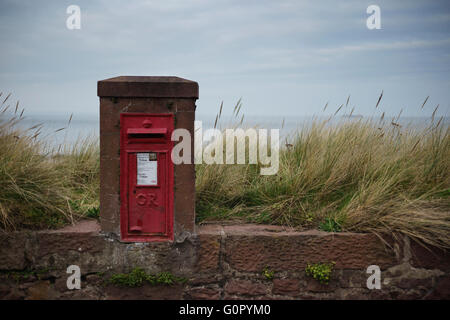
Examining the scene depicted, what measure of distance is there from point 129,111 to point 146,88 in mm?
246

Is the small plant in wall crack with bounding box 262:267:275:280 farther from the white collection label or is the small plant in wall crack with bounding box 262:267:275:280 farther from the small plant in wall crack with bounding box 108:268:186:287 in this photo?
the white collection label

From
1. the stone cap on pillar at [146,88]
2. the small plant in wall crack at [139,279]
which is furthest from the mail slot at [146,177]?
the small plant in wall crack at [139,279]

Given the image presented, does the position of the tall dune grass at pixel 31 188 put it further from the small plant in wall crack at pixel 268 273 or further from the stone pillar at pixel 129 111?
the small plant in wall crack at pixel 268 273

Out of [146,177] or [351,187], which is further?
[351,187]

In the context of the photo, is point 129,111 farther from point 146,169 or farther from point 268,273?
point 268,273

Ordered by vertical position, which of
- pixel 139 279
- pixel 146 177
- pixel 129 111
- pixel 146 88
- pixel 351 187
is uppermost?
pixel 146 88

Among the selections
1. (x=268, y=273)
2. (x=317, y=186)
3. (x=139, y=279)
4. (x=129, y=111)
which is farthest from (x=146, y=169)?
(x=317, y=186)

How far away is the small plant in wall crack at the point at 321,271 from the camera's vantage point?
3.28 metres

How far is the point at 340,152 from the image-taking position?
4031mm

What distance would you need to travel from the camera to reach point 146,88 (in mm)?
3201

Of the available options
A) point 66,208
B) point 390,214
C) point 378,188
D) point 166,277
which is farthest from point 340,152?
point 66,208

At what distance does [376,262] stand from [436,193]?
1069mm

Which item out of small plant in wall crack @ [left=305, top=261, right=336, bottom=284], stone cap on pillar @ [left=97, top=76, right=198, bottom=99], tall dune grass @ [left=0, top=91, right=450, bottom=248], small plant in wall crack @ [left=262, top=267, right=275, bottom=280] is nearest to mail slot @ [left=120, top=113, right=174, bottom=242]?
stone cap on pillar @ [left=97, top=76, right=198, bottom=99]

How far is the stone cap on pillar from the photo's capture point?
3186 mm
